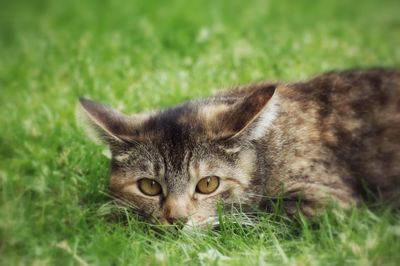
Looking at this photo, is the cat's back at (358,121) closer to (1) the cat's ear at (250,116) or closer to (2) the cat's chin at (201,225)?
(1) the cat's ear at (250,116)

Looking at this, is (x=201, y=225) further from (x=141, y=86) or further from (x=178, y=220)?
(x=141, y=86)

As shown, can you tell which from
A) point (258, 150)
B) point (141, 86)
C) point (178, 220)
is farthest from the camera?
point (141, 86)

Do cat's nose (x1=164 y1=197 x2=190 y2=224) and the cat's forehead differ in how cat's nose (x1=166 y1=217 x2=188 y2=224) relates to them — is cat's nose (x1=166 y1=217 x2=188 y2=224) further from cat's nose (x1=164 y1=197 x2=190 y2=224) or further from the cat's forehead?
the cat's forehead

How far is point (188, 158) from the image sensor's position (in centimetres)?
382

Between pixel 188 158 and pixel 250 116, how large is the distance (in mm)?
491

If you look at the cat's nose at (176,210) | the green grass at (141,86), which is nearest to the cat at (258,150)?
the cat's nose at (176,210)

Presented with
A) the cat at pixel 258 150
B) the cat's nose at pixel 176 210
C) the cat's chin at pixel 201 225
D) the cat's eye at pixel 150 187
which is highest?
the cat at pixel 258 150

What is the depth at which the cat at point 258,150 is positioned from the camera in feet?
12.5

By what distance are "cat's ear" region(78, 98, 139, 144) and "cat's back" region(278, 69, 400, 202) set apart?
1.20 metres

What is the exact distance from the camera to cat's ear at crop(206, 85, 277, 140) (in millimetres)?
3676

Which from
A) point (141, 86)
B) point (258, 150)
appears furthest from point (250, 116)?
point (141, 86)

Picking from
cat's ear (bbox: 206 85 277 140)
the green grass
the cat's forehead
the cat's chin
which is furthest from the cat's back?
the cat's chin

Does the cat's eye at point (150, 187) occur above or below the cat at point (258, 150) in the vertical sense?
below

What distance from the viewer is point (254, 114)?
3.67m
